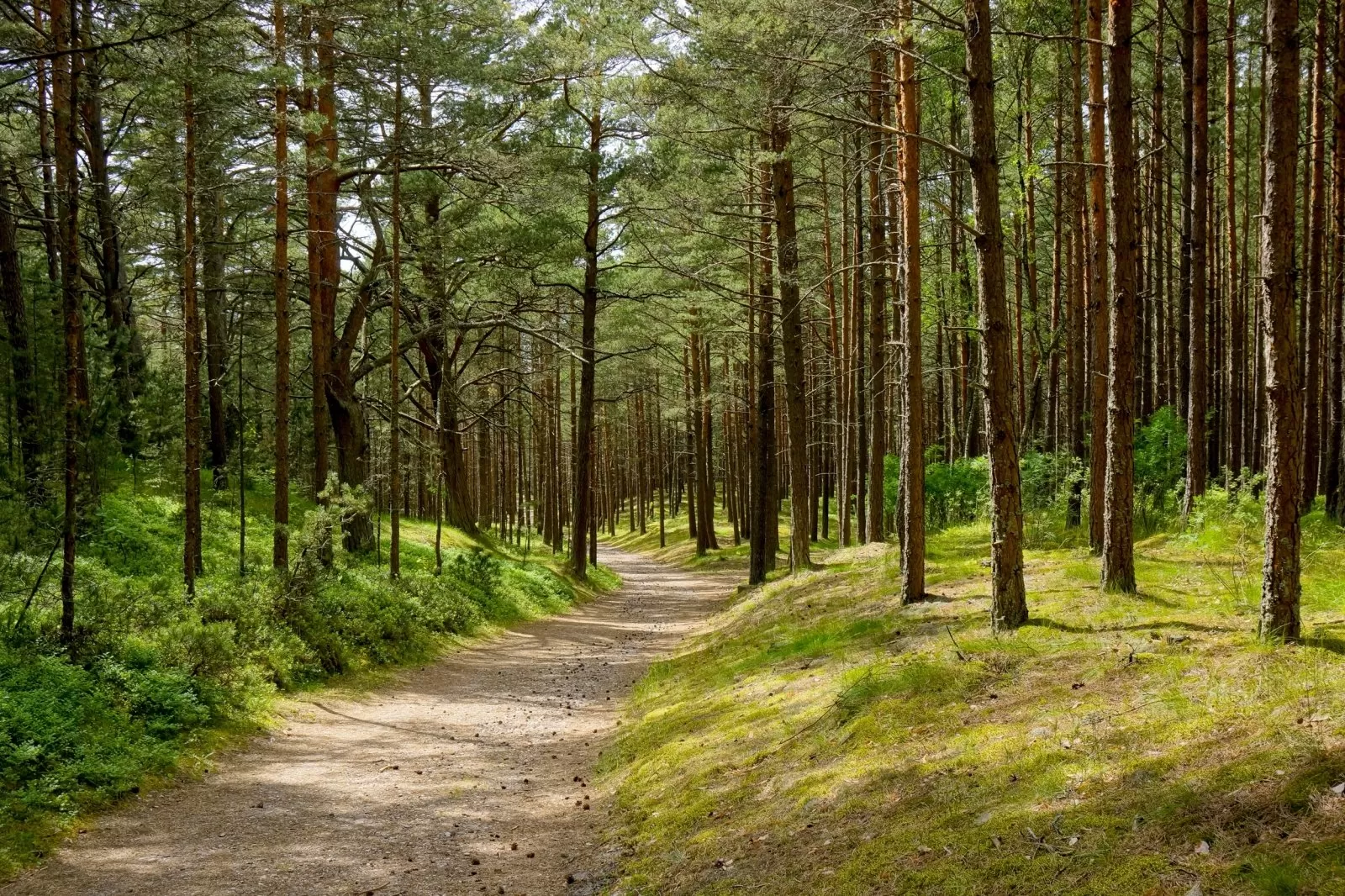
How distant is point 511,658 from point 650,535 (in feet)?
110

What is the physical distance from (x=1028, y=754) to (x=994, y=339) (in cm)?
407

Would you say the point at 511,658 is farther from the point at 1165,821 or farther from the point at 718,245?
the point at 1165,821

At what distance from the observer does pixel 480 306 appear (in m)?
22.6

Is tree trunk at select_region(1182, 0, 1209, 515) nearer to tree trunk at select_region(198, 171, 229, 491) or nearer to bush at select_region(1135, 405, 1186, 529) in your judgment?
bush at select_region(1135, 405, 1186, 529)

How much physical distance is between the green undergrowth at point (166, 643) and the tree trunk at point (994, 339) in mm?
7677

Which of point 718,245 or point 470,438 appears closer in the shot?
point 718,245

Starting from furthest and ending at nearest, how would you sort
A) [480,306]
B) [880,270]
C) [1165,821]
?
[480,306] < [880,270] < [1165,821]

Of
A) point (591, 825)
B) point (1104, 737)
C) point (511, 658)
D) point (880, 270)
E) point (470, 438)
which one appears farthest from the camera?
point (470, 438)

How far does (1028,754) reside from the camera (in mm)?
5078

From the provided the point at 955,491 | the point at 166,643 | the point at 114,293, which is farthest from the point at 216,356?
the point at 955,491

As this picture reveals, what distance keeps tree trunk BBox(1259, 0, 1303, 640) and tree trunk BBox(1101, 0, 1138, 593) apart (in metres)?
2.31

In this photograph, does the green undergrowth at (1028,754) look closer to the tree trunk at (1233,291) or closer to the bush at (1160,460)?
the bush at (1160,460)

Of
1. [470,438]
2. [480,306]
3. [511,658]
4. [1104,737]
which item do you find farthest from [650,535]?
[1104,737]

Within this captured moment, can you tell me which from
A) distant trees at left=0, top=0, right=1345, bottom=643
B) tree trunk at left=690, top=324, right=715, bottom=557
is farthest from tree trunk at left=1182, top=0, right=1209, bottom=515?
tree trunk at left=690, top=324, right=715, bottom=557
